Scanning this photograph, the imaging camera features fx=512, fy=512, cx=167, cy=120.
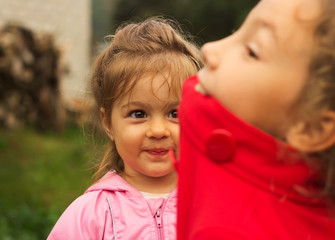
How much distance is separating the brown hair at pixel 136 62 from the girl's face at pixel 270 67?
78 centimetres

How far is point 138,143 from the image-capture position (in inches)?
76.9

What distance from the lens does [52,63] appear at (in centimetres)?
713

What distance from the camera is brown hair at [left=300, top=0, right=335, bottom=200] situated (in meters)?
1.11

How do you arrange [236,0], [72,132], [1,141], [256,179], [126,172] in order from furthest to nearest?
[236,0], [72,132], [1,141], [126,172], [256,179]

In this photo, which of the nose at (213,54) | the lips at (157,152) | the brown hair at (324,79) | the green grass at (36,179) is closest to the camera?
the brown hair at (324,79)

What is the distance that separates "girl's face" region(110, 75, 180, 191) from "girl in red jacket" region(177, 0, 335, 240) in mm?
748

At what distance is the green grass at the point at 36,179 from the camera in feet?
14.8

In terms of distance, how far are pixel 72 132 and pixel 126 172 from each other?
557cm

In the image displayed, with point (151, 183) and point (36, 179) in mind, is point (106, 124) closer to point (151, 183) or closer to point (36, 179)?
point (151, 183)

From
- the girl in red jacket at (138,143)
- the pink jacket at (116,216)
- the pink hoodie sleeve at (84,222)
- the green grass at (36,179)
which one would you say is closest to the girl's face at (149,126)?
the girl in red jacket at (138,143)

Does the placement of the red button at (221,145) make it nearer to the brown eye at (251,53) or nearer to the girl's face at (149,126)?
the brown eye at (251,53)

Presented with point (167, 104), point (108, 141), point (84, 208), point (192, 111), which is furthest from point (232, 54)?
point (108, 141)

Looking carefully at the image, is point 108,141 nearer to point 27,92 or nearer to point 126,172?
point 126,172

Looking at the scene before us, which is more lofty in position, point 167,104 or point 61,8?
point 61,8
